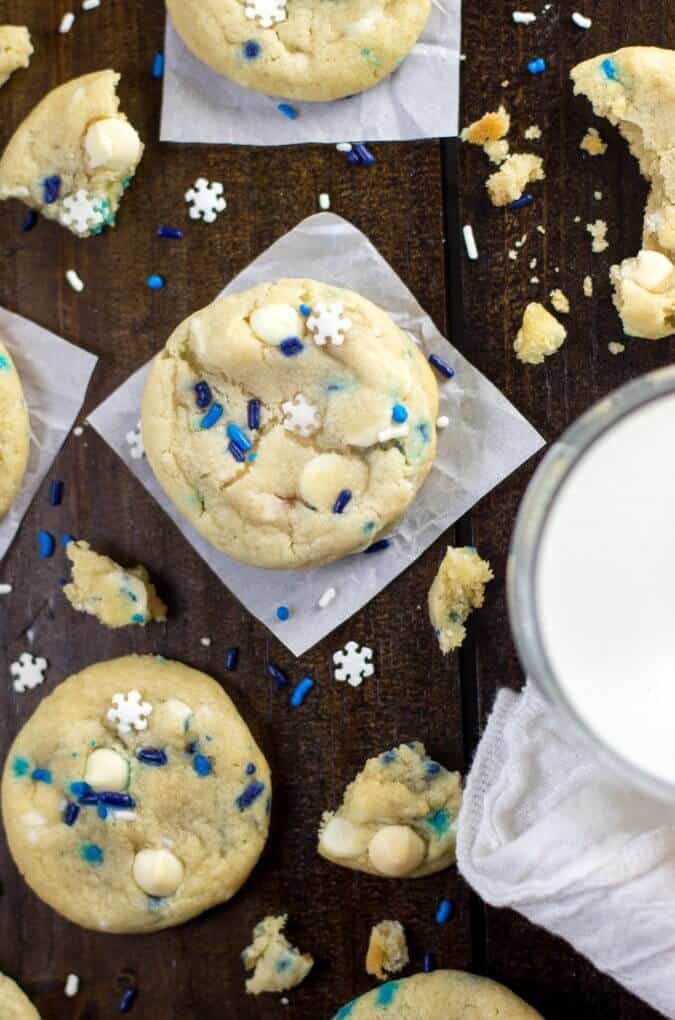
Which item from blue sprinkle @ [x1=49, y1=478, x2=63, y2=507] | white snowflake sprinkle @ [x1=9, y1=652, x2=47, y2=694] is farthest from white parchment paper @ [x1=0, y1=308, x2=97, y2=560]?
white snowflake sprinkle @ [x1=9, y1=652, x2=47, y2=694]

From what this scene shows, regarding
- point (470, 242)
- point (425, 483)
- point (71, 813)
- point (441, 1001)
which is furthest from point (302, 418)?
point (441, 1001)

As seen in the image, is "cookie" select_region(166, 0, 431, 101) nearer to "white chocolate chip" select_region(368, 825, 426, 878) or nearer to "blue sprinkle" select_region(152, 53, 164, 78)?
"blue sprinkle" select_region(152, 53, 164, 78)

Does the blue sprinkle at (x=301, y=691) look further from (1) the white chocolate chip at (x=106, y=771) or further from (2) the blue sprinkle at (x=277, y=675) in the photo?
(1) the white chocolate chip at (x=106, y=771)

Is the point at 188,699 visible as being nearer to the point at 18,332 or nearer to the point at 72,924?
the point at 72,924

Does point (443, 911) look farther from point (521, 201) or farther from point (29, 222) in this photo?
point (29, 222)

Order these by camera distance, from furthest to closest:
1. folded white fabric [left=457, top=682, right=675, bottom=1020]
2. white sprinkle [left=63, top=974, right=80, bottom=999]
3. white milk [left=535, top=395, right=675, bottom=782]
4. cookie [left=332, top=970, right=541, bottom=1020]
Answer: white sprinkle [left=63, top=974, right=80, bottom=999] < cookie [left=332, top=970, right=541, bottom=1020] < folded white fabric [left=457, top=682, right=675, bottom=1020] < white milk [left=535, top=395, right=675, bottom=782]

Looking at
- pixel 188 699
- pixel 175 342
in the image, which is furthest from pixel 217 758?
pixel 175 342

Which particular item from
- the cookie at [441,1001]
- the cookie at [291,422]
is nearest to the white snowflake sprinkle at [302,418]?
the cookie at [291,422]
